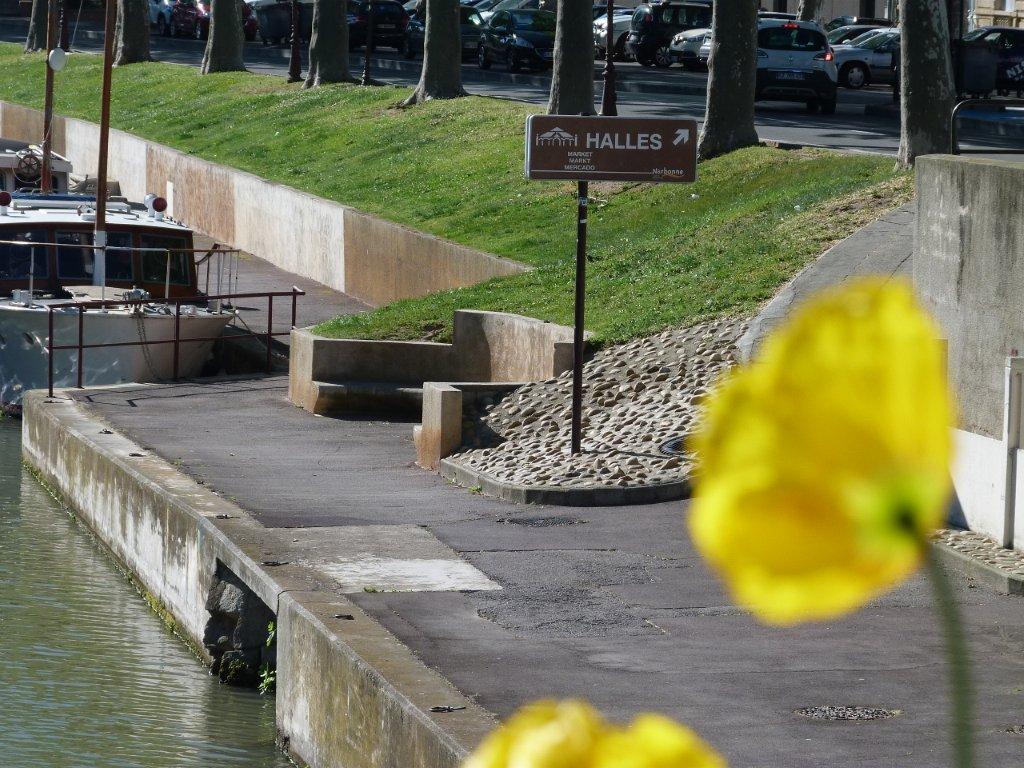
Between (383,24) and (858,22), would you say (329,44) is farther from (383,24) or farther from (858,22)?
(858,22)

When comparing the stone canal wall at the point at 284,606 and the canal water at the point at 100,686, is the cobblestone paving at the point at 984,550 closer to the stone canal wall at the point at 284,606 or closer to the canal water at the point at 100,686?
the stone canal wall at the point at 284,606

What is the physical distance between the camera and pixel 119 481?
15.9m

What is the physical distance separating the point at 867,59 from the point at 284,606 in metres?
41.2

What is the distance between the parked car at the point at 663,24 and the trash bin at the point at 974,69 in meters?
21.7

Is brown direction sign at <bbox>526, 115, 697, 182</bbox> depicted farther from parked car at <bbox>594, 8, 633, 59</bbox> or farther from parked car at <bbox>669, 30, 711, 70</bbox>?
parked car at <bbox>594, 8, 633, 59</bbox>

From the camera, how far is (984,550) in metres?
11.1

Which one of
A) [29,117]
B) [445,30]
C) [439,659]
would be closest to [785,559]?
[439,659]

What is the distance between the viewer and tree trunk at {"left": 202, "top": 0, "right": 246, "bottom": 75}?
163ft

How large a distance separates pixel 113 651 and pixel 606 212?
1425cm

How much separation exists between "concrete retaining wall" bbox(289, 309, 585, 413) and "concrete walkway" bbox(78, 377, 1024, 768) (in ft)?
13.5

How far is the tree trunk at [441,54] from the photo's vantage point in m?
34.7

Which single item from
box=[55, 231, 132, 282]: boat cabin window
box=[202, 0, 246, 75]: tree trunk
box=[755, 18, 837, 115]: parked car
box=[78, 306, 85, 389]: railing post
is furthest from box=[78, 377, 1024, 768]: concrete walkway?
box=[202, 0, 246, 75]: tree trunk

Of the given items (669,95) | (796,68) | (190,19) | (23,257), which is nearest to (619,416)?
(23,257)

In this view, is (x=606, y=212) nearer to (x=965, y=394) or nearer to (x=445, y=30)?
(x=445, y=30)
